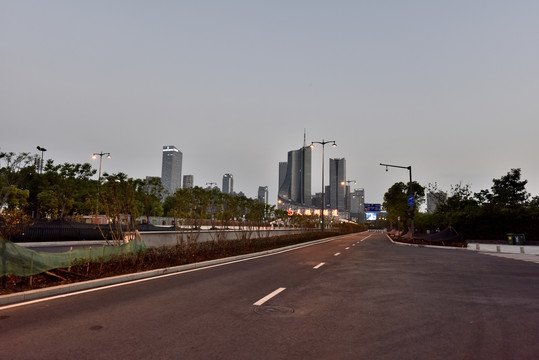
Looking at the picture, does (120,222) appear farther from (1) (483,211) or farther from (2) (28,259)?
(1) (483,211)

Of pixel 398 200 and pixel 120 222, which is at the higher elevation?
pixel 398 200

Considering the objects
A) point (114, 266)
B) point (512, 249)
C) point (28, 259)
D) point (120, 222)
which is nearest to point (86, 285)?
point (28, 259)

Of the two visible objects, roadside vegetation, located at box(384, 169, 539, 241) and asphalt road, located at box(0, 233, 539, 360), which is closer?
asphalt road, located at box(0, 233, 539, 360)

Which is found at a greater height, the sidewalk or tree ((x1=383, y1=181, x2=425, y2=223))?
tree ((x1=383, y1=181, x2=425, y2=223))

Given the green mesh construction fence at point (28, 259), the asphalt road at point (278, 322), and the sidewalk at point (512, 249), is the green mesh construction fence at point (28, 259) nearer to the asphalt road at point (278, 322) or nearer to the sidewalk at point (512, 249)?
the asphalt road at point (278, 322)

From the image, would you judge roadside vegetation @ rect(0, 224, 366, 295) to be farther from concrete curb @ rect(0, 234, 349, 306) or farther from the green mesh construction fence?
concrete curb @ rect(0, 234, 349, 306)

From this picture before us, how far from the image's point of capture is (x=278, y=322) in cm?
600

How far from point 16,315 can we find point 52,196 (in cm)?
5139

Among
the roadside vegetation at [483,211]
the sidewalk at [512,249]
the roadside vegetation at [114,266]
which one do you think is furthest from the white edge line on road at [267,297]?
the roadside vegetation at [483,211]

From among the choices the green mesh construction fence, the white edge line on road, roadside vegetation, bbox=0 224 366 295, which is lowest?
the white edge line on road

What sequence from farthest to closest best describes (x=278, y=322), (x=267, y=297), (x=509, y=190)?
(x=509, y=190), (x=267, y=297), (x=278, y=322)

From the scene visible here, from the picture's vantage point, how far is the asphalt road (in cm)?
464

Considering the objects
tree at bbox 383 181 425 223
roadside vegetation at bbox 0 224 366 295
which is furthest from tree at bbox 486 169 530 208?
roadside vegetation at bbox 0 224 366 295

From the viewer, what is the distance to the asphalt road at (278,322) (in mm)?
4645
